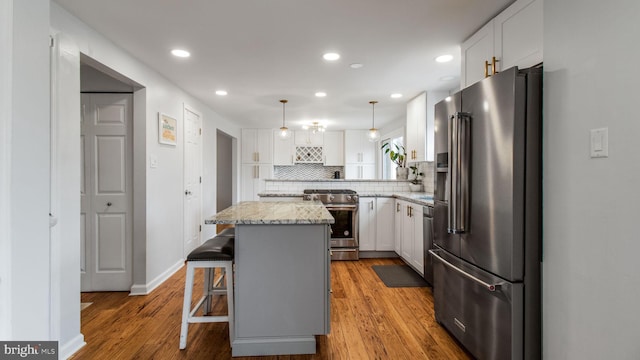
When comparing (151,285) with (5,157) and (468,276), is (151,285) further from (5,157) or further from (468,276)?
(468,276)

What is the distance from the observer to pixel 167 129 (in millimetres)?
3467

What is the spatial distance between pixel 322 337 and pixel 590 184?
71.6 inches

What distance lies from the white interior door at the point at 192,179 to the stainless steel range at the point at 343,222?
1626 millimetres

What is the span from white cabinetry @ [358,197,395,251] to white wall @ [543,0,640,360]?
2.74 m

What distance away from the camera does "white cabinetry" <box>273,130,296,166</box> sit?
7434mm

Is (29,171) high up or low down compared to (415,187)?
up

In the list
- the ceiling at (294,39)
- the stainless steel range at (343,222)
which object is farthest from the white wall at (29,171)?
the stainless steel range at (343,222)

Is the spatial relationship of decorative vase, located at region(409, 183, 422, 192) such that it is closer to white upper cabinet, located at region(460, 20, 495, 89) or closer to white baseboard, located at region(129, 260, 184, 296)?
white upper cabinet, located at region(460, 20, 495, 89)

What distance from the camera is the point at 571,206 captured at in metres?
1.45

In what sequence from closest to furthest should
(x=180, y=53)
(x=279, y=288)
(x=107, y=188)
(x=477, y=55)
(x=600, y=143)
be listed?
1. (x=600, y=143)
2. (x=279, y=288)
3. (x=477, y=55)
4. (x=180, y=53)
5. (x=107, y=188)

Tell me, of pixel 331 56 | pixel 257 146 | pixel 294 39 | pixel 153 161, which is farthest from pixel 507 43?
pixel 257 146

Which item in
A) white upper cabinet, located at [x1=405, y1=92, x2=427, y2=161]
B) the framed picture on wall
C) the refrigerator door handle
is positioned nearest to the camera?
the refrigerator door handle

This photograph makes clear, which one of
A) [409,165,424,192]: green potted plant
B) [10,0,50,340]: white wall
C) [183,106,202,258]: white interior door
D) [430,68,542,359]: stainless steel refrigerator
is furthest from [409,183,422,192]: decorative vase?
[10,0,50,340]: white wall

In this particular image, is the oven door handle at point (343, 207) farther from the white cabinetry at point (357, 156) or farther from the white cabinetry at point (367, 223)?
the white cabinetry at point (357, 156)
